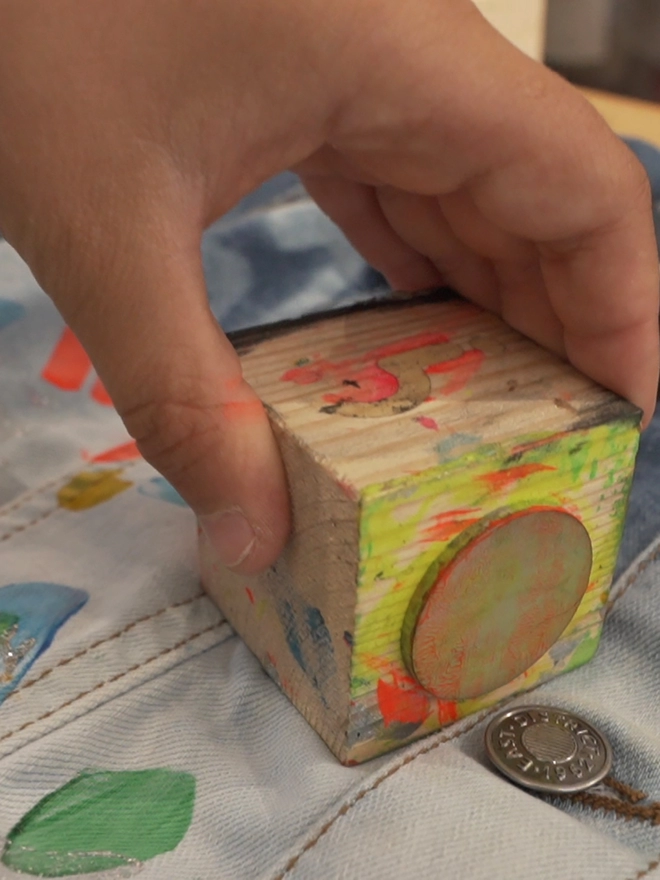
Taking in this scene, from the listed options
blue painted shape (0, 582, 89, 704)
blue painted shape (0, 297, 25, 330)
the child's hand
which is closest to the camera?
the child's hand

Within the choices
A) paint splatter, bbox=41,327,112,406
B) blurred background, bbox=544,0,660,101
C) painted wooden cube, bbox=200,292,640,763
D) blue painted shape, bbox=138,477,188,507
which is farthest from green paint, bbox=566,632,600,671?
blurred background, bbox=544,0,660,101

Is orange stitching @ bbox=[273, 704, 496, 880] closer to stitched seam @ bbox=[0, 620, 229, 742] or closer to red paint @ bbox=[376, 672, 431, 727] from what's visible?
red paint @ bbox=[376, 672, 431, 727]

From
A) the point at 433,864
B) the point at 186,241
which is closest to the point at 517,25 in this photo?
the point at 186,241

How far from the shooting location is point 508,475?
1.18ft

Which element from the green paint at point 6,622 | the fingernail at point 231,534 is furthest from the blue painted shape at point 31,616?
the fingernail at point 231,534

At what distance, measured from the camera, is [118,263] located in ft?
1.03

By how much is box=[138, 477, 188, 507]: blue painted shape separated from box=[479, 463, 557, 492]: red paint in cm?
24

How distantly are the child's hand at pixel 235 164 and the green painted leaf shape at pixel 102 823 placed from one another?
0.10 metres

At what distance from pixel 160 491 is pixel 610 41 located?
87cm

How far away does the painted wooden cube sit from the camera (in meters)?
0.35

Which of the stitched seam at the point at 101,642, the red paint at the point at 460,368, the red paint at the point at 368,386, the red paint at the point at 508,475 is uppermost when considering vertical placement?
the red paint at the point at 368,386

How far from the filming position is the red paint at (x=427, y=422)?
36 cm

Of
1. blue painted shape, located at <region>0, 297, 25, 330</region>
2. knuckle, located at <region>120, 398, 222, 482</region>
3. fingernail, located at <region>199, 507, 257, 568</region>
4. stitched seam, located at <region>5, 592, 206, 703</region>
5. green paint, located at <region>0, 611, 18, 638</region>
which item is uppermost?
knuckle, located at <region>120, 398, 222, 482</region>

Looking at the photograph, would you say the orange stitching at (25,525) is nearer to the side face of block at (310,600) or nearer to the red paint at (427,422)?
the side face of block at (310,600)
